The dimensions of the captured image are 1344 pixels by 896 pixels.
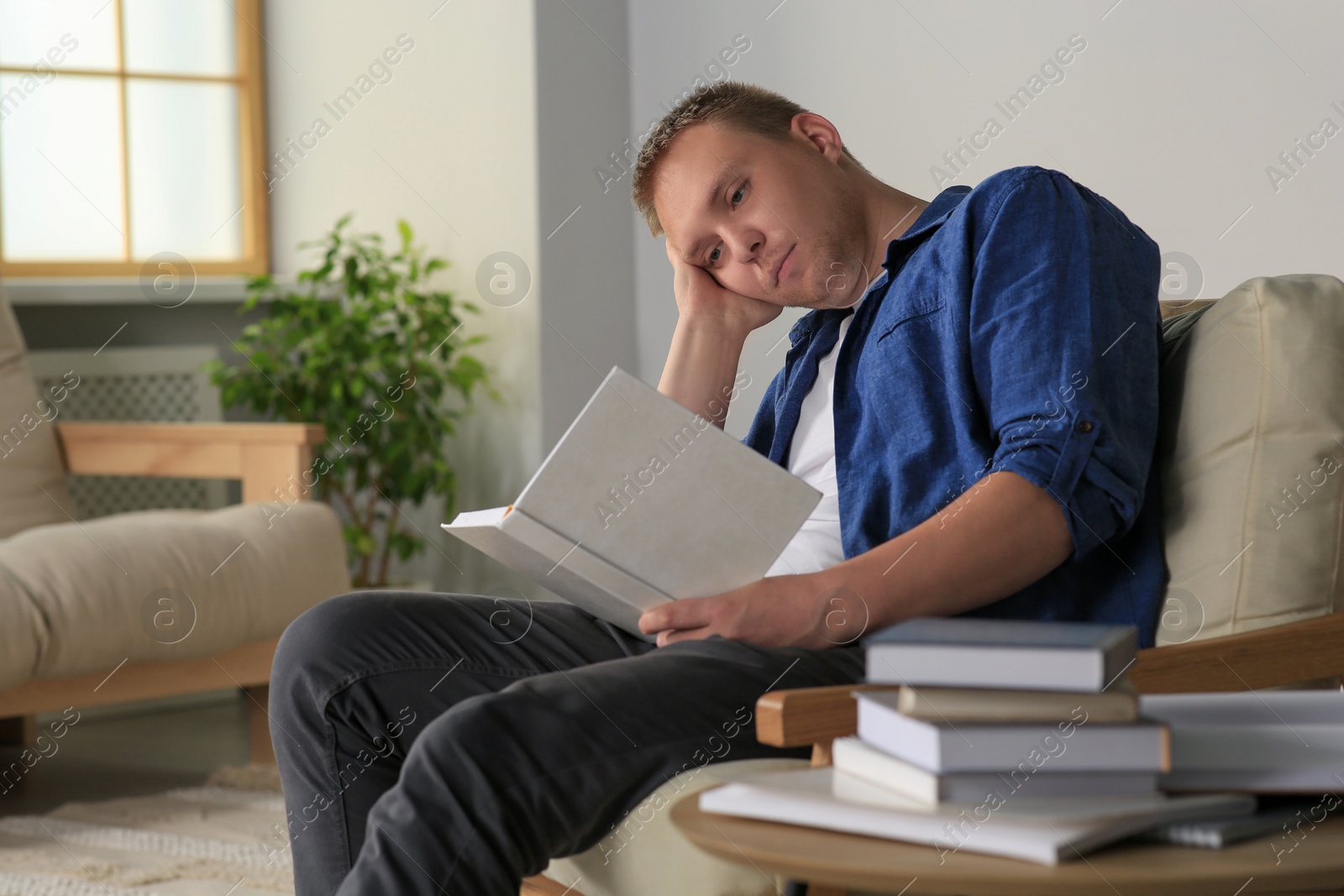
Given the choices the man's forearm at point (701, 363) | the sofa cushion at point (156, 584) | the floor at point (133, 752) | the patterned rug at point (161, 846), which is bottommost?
the floor at point (133, 752)

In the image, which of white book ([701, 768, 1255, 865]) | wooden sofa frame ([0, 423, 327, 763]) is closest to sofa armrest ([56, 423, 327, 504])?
wooden sofa frame ([0, 423, 327, 763])

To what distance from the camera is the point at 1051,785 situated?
0.62 meters

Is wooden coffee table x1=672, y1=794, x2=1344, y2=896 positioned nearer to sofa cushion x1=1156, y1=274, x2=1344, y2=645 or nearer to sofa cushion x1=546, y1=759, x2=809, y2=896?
sofa cushion x1=546, y1=759, x2=809, y2=896

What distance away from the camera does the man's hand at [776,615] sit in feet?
3.24

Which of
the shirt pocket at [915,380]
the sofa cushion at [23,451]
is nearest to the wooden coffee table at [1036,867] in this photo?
the shirt pocket at [915,380]

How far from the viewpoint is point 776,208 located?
1.33m

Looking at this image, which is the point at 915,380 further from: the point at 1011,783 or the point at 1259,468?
the point at 1011,783

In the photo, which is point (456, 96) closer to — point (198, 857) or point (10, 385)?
Answer: point (10, 385)

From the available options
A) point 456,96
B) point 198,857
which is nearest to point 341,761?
point 198,857

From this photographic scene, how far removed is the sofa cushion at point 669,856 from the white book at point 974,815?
0.70 ft

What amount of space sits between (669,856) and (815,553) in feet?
1.28

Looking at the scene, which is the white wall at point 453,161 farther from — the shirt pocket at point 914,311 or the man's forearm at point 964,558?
the man's forearm at point 964,558

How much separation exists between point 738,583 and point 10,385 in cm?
196

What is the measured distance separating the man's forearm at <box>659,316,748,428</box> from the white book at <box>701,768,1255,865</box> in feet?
2.85
